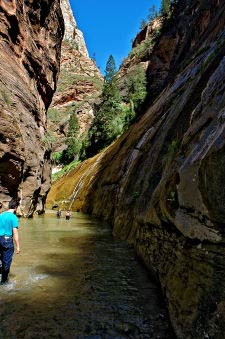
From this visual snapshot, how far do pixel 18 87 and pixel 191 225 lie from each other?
20.1 m

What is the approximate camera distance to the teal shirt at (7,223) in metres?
7.49

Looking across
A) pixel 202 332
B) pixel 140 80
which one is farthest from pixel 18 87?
pixel 140 80

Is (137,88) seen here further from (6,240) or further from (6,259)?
(6,259)

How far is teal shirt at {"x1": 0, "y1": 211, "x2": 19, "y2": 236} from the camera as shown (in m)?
7.49

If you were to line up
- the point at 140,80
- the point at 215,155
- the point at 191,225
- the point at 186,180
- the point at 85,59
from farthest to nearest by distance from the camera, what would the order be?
the point at 85,59 → the point at 140,80 → the point at 186,180 → the point at 191,225 → the point at 215,155

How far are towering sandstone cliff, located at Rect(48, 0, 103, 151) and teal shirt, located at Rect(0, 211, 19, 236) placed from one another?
236 feet

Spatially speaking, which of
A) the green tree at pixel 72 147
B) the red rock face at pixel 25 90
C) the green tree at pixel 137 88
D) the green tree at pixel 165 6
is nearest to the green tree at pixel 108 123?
the green tree at pixel 137 88

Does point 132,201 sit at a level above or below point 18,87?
below

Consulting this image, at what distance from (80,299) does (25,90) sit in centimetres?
2025

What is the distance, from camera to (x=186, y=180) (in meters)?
5.41

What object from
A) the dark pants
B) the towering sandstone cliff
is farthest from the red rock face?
the towering sandstone cliff

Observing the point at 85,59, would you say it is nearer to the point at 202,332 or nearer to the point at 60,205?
the point at 60,205

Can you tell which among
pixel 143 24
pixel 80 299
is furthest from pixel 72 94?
pixel 80 299

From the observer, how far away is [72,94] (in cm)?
10194
